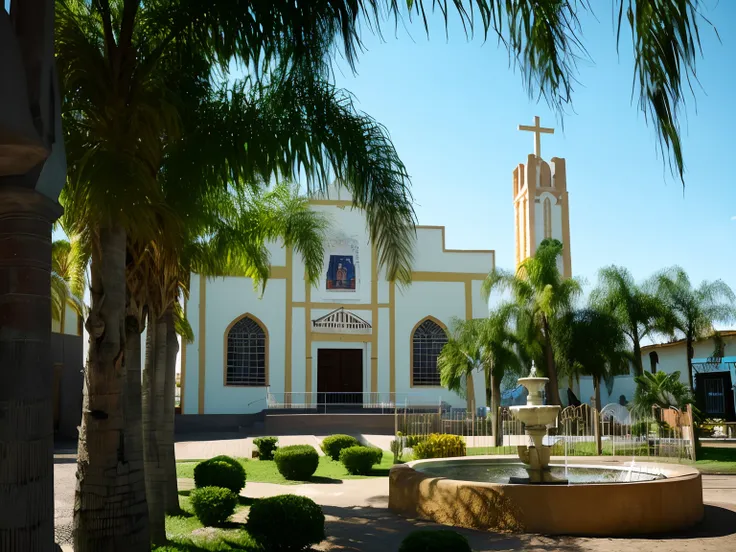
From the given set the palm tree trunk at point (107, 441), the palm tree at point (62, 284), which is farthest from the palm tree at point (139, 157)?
the palm tree at point (62, 284)

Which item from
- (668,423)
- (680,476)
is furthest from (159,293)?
(668,423)

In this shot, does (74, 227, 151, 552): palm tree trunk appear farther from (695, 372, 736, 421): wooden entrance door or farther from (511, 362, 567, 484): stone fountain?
(695, 372, 736, 421): wooden entrance door

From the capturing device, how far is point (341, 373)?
123ft

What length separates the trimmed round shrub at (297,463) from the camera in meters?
16.2

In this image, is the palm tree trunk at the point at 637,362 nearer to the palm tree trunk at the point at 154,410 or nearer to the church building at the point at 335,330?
the church building at the point at 335,330

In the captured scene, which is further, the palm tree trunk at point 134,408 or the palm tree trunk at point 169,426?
the palm tree trunk at point 169,426

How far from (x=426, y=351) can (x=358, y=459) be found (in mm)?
20799

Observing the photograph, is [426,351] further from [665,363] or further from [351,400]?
[665,363]

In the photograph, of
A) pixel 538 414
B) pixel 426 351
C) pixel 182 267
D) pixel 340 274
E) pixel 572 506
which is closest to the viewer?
pixel 572 506

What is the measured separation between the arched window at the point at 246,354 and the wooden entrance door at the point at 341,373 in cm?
282

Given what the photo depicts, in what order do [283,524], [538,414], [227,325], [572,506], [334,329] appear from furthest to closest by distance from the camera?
[334,329] → [227,325] → [538,414] → [572,506] → [283,524]

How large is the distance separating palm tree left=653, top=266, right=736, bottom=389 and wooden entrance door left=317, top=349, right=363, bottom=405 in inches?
594

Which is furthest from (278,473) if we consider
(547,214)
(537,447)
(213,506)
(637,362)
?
(547,214)

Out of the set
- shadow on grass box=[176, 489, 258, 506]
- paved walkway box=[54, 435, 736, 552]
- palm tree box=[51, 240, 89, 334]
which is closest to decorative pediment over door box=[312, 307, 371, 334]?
palm tree box=[51, 240, 89, 334]
